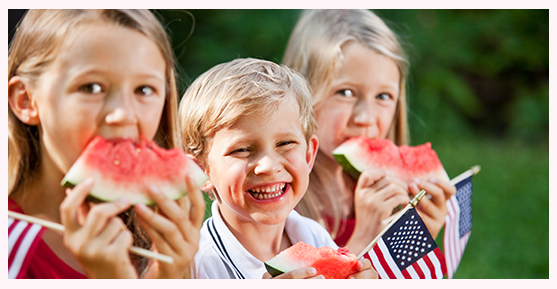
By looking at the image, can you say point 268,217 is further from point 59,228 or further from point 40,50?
point 40,50

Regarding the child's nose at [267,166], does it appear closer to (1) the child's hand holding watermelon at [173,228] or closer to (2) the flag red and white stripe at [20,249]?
(1) the child's hand holding watermelon at [173,228]

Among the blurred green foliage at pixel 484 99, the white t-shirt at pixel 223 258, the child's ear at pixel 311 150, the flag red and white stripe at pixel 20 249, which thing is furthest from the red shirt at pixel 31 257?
the blurred green foliage at pixel 484 99

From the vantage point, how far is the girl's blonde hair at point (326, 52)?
211 cm

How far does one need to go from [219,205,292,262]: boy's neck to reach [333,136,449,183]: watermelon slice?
0.43 m

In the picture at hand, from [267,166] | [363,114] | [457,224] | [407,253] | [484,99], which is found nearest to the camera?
[267,166]

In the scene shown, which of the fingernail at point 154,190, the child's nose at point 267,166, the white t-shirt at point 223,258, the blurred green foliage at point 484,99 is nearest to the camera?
the fingernail at point 154,190

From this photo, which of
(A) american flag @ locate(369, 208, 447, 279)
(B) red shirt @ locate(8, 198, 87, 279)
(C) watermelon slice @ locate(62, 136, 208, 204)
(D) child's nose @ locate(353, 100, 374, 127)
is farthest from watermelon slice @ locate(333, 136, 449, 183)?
(B) red shirt @ locate(8, 198, 87, 279)

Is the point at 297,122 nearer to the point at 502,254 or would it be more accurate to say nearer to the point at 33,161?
the point at 33,161

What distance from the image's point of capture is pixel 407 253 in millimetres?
1764

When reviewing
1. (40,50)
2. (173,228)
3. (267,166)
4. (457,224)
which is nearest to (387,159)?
(457,224)

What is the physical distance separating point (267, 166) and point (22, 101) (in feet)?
2.39

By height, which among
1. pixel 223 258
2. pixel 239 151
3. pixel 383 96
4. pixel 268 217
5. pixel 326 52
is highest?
pixel 326 52

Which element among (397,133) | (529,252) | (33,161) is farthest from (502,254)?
(33,161)

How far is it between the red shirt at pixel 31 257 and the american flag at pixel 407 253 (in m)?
0.95
